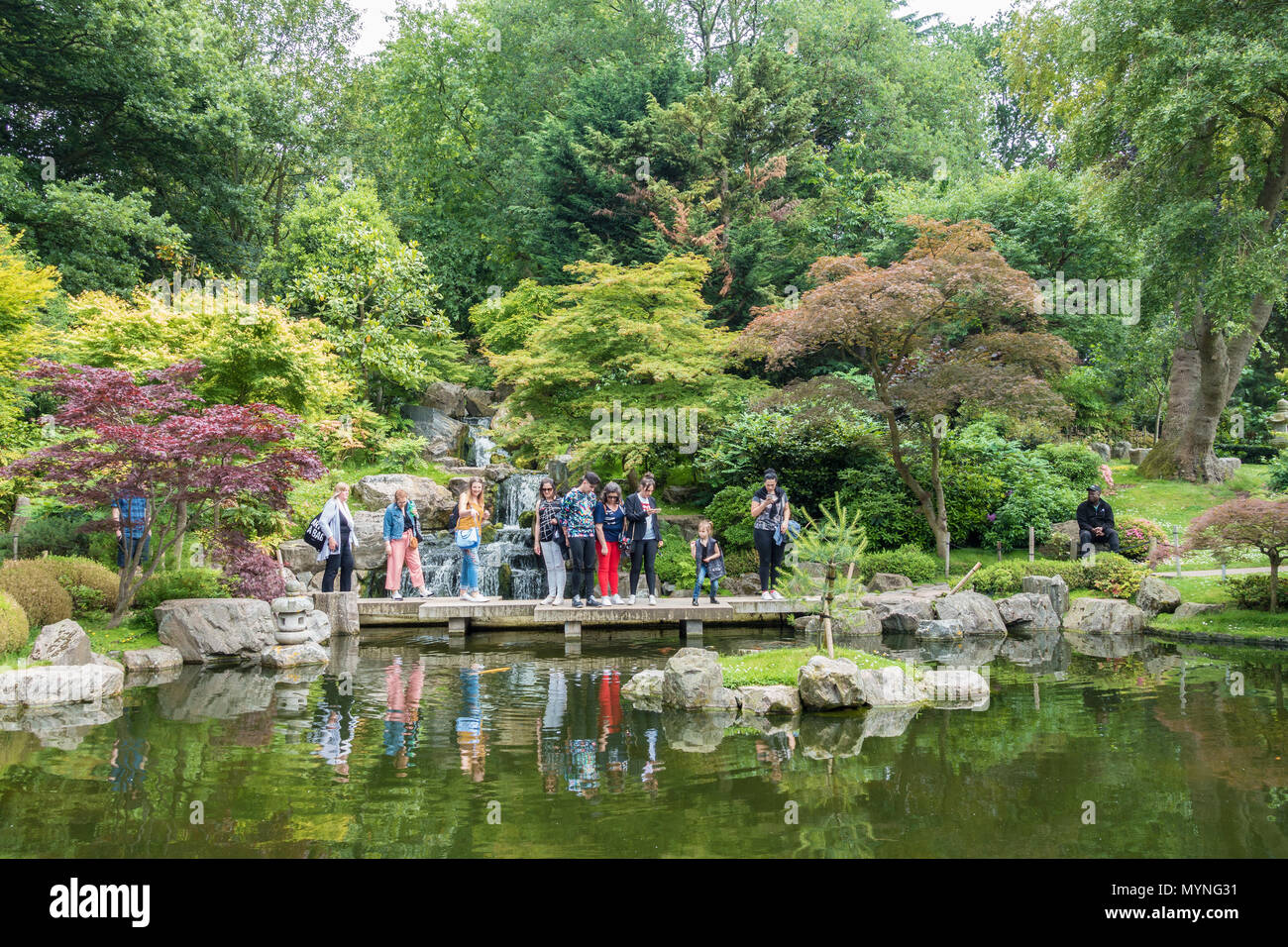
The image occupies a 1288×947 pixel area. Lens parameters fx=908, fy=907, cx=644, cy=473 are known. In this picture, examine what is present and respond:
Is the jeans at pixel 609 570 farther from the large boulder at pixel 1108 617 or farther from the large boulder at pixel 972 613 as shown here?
the large boulder at pixel 1108 617

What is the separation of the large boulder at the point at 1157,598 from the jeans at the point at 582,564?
7.96 metres

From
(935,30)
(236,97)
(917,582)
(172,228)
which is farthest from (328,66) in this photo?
(917,582)

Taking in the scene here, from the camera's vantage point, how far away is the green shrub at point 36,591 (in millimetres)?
10227

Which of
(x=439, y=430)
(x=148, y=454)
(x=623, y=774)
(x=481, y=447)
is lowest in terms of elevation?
(x=623, y=774)

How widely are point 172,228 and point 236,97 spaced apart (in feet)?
18.4

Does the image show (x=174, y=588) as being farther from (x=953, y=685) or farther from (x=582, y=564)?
(x=953, y=685)

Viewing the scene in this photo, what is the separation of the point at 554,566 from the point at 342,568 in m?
2.96

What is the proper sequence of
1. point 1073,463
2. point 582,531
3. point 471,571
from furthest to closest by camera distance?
point 1073,463 → point 471,571 → point 582,531

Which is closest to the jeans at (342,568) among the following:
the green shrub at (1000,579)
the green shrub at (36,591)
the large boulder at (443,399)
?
the green shrub at (36,591)

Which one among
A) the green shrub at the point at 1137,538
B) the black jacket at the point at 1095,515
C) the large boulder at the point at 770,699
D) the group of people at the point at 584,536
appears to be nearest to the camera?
the large boulder at the point at 770,699

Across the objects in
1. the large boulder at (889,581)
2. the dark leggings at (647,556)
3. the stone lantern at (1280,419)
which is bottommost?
the large boulder at (889,581)

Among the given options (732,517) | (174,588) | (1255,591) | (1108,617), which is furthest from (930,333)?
(174,588)

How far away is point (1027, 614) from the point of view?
1352 cm
